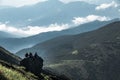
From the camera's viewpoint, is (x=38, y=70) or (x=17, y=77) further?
(x=38, y=70)

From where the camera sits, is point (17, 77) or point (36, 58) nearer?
point (17, 77)

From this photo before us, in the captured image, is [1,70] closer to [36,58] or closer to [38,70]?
[38,70]

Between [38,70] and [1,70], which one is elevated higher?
[1,70]

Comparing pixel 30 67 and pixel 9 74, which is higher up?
pixel 9 74

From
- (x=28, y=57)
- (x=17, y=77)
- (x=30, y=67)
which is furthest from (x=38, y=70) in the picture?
(x=17, y=77)

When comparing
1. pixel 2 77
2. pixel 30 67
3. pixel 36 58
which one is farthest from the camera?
pixel 36 58

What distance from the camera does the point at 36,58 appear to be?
100 metres

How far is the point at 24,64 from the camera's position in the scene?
9850 centimetres

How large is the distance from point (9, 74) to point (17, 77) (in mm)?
389

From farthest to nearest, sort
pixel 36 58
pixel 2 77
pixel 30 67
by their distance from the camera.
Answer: pixel 36 58, pixel 30 67, pixel 2 77

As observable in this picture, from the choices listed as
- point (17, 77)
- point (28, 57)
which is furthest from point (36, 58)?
point (17, 77)

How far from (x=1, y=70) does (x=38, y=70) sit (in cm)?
7793

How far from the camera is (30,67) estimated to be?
305ft

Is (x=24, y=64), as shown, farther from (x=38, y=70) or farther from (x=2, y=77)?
(x=2, y=77)
